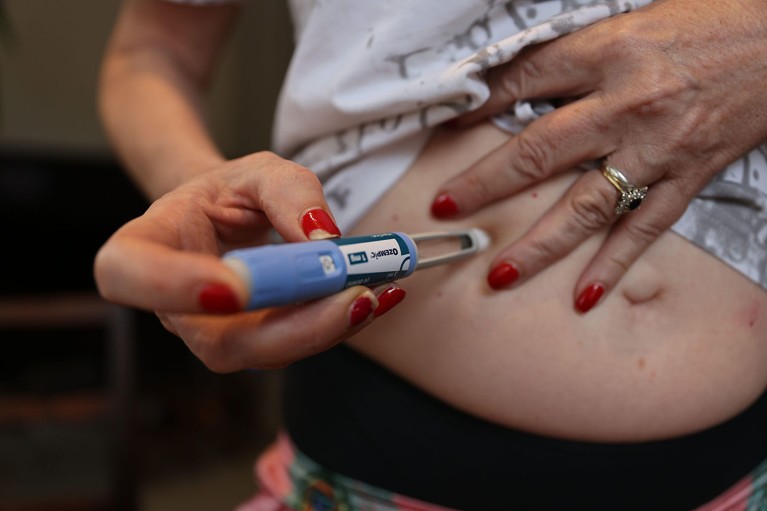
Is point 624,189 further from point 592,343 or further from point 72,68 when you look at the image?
point 72,68

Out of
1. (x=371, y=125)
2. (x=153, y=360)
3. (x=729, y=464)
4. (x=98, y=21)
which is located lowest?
(x=153, y=360)

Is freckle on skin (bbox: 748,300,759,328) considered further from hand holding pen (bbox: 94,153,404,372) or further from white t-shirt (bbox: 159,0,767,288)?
hand holding pen (bbox: 94,153,404,372)

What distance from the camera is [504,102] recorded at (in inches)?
22.1

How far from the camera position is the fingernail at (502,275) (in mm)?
548

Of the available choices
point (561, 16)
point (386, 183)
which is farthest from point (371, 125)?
point (561, 16)

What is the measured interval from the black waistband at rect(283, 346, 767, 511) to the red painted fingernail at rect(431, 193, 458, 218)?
15 centimetres

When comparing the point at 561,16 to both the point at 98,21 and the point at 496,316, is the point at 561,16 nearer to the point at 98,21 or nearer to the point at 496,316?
the point at 496,316

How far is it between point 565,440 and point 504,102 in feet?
0.93

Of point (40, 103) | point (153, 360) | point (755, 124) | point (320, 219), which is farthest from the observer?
point (40, 103)

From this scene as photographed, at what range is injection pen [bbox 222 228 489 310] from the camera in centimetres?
32

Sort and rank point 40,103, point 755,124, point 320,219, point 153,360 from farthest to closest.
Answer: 1. point 40,103
2. point 153,360
3. point 755,124
4. point 320,219

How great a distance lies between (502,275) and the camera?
1.81 ft

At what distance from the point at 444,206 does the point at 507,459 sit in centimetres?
22

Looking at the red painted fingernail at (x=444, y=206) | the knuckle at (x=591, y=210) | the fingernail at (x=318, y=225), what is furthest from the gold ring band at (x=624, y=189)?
the fingernail at (x=318, y=225)
